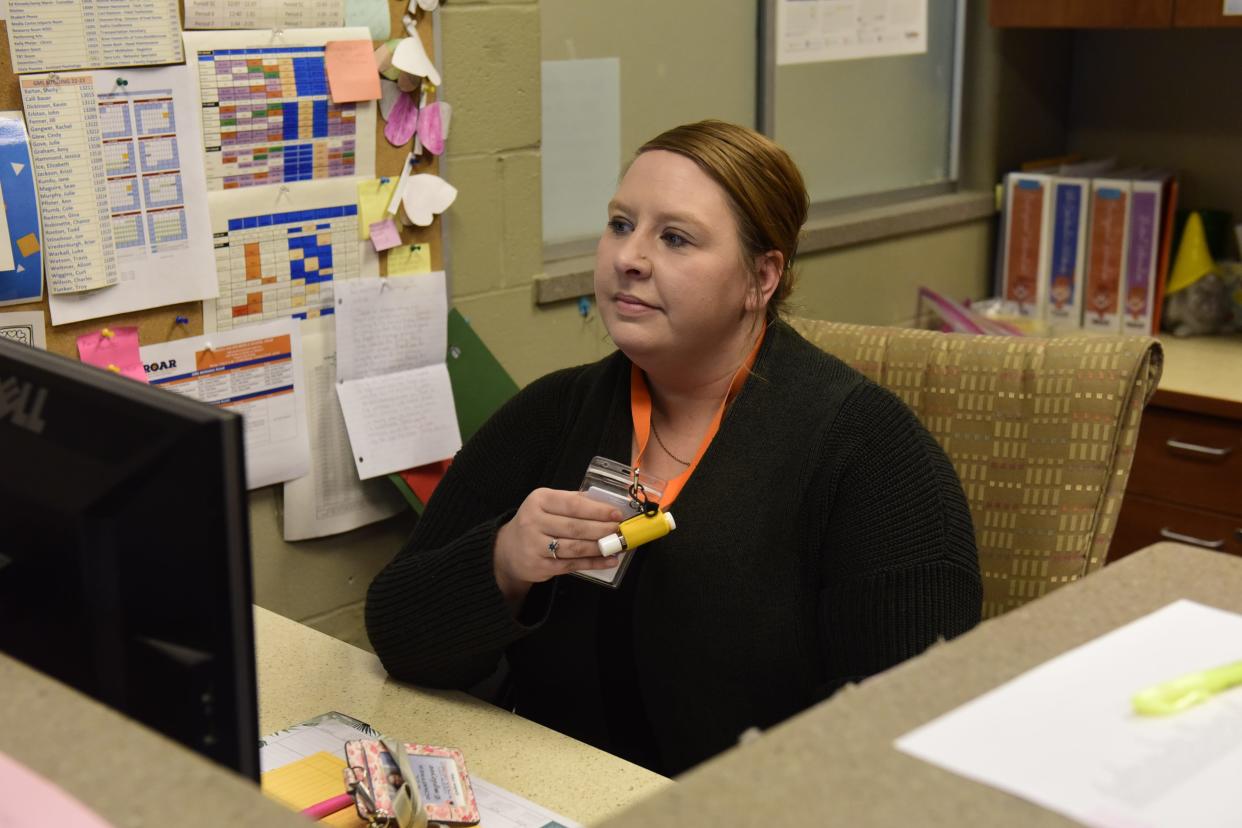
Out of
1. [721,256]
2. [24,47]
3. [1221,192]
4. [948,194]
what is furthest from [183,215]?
[1221,192]

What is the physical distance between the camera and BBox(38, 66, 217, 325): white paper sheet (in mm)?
1681

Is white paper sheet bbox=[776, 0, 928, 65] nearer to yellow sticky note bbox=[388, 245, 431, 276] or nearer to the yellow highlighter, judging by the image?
yellow sticky note bbox=[388, 245, 431, 276]

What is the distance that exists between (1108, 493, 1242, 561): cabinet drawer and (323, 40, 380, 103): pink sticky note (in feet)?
5.69

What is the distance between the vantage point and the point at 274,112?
6.08ft

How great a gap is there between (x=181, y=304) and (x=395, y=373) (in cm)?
37

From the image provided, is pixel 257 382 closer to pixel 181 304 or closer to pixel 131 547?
pixel 181 304

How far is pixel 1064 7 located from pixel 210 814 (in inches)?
116

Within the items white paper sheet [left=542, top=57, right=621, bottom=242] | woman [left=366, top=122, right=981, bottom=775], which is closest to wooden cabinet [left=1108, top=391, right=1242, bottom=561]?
white paper sheet [left=542, top=57, right=621, bottom=242]

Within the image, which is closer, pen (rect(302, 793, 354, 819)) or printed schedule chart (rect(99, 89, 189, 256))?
pen (rect(302, 793, 354, 819))

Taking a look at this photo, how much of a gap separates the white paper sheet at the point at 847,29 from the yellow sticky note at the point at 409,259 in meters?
1.01

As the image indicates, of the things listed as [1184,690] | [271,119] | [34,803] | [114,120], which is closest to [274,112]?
[271,119]

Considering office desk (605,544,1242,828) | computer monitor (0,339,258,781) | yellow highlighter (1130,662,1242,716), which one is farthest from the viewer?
computer monitor (0,339,258,781)

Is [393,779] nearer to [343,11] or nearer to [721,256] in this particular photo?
[721,256]

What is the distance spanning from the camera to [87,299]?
5.58ft
